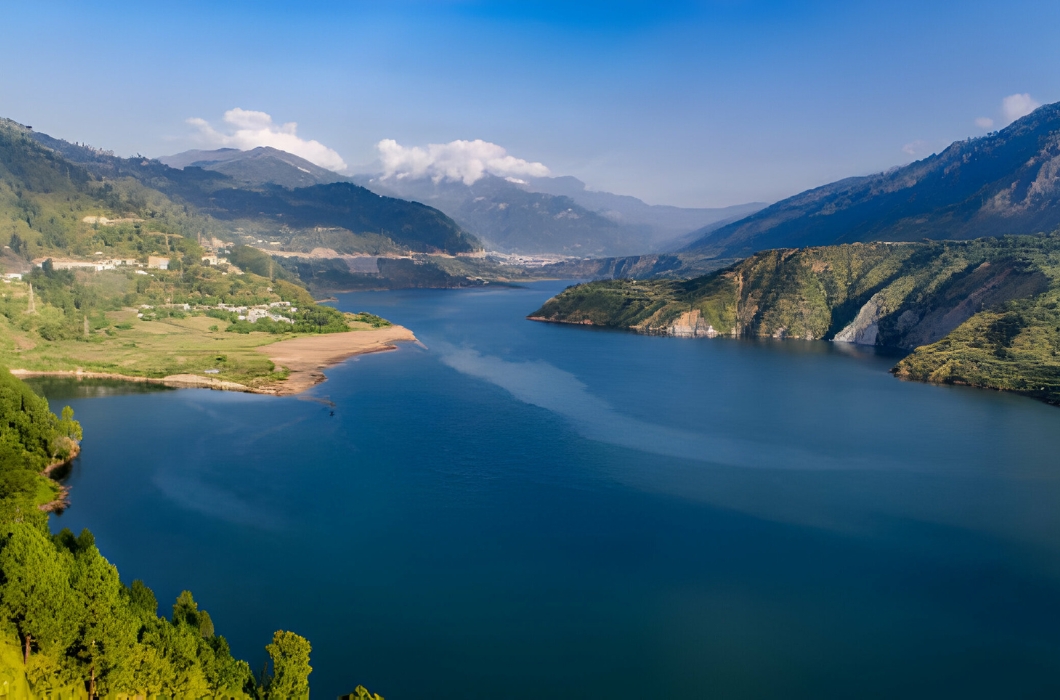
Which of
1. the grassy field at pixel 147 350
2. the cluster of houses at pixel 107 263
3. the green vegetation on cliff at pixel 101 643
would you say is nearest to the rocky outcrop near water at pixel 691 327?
the grassy field at pixel 147 350

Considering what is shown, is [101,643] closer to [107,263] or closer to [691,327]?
[691,327]

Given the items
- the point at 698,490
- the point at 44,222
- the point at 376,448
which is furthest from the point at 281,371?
the point at 44,222

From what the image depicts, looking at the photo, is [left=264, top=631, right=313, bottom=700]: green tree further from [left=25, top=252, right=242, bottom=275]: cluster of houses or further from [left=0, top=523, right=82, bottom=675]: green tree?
[left=25, top=252, right=242, bottom=275]: cluster of houses

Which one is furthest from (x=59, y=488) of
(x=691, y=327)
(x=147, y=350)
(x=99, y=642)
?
(x=691, y=327)

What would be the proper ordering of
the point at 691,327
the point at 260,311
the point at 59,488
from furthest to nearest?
1. the point at 691,327
2. the point at 260,311
3. the point at 59,488

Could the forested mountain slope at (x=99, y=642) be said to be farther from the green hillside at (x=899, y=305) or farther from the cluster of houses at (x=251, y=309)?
the cluster of houses at (x=251, y=309)

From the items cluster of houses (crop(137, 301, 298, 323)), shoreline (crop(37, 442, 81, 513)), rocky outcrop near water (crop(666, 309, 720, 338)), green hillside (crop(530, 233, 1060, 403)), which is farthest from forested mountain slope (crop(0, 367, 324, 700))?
rocky outcrop near water (crop(666, 309, 720, 338))

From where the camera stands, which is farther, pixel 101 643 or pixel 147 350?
pixel 147 350

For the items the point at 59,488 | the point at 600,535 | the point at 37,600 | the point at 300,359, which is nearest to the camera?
the point at 37,600
